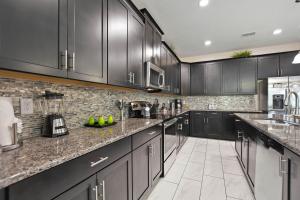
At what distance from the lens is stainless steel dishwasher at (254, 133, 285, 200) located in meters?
1.07

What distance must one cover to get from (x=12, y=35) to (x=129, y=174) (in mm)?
1260

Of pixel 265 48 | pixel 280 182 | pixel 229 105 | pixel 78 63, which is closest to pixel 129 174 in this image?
pixel 78 63

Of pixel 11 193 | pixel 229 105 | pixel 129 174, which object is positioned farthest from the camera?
pixel 229 105

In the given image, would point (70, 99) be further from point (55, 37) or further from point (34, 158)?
point (34, 158)

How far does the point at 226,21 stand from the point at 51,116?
133 inches

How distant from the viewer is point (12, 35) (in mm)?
721

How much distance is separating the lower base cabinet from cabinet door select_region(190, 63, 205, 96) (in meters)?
4.10

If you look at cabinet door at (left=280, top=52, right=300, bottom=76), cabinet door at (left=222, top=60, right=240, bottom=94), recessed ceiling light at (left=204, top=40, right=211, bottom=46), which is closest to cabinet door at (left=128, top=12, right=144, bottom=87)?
recessed ceiling light at (left=204, top=40, right=211, bottom=46)

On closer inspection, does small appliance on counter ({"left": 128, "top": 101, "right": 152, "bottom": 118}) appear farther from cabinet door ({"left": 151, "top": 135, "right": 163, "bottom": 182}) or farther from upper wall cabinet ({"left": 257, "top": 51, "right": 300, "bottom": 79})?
upper wall cabinet ({"left": 257, "top": 51, "right": 300, "bottom": 79})

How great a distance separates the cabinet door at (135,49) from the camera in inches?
71.5

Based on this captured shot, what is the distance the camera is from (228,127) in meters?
4.18

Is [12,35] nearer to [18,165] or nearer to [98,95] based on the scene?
[18,165]

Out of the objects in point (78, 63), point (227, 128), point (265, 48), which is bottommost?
point (227, 128)

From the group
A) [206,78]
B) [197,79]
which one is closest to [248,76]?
[206,78]
